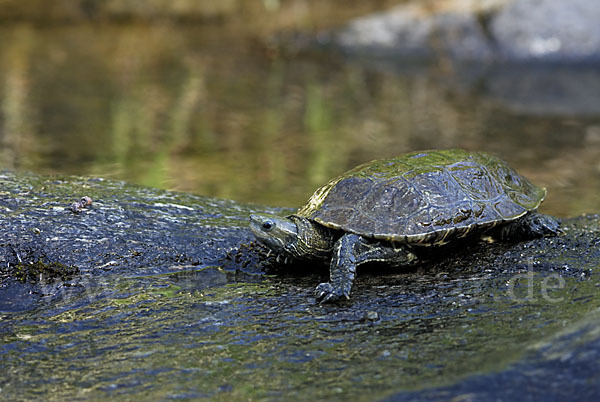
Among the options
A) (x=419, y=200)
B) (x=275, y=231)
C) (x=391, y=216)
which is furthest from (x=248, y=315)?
(x=419, y=200)

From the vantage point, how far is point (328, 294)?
3678 millimetres

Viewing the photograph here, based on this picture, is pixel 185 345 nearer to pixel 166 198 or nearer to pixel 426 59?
pixel 166 198

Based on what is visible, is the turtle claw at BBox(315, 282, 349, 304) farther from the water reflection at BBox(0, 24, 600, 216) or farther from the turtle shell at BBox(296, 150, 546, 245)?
the water reflection at BBox(0, 24, 600, 216)

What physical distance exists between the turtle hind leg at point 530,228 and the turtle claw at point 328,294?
1.37 m

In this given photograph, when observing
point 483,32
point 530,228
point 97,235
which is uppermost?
point 483,32

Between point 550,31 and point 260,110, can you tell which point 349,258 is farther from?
point 550,31

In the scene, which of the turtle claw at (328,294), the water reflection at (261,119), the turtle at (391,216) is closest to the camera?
the turtle claw at (328,294)

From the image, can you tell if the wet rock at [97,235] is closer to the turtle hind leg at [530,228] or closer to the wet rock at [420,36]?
the turtle hind leg at [530,228]

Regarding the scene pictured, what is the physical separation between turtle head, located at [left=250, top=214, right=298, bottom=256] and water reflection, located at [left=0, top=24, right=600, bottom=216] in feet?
9.65

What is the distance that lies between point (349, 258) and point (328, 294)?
252 mm

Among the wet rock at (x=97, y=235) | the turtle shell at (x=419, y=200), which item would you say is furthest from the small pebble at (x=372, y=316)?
the wet rock at (x=97, y=235)

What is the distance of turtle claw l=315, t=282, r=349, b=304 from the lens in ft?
12.1

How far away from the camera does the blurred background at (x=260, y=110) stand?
26.7 ft

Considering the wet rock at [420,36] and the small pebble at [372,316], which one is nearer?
the small pebble at [372,316]
